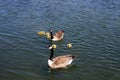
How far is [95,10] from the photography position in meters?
35.0

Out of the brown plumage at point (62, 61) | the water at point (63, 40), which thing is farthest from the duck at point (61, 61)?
the water at point (63, 40)

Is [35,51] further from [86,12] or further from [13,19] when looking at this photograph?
[86,12]

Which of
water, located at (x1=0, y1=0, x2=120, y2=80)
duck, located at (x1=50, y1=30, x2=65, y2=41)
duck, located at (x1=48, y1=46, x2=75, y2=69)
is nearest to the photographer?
water, located at (x1=0, y1=0, x2=120, y2=80)

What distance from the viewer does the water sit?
1947cm

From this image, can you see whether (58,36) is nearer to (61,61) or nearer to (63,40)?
(63,40)

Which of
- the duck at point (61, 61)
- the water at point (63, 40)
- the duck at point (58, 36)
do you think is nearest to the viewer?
the water at point (63, 40)

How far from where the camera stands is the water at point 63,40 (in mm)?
19469

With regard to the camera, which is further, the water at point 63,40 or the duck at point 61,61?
the duck at point 61,61

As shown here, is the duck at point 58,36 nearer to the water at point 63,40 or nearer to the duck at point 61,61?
the water at point 63,40

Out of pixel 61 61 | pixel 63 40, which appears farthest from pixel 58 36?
pixel 61 61

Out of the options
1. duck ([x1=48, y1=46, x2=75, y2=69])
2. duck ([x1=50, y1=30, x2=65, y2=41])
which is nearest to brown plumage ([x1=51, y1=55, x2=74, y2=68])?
duck ([x1=48, y1=46, x2=75, y2=69])

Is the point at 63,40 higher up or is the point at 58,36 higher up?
the point at 58,36

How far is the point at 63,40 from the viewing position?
25.4 meters

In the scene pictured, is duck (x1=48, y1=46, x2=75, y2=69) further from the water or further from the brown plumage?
the water
